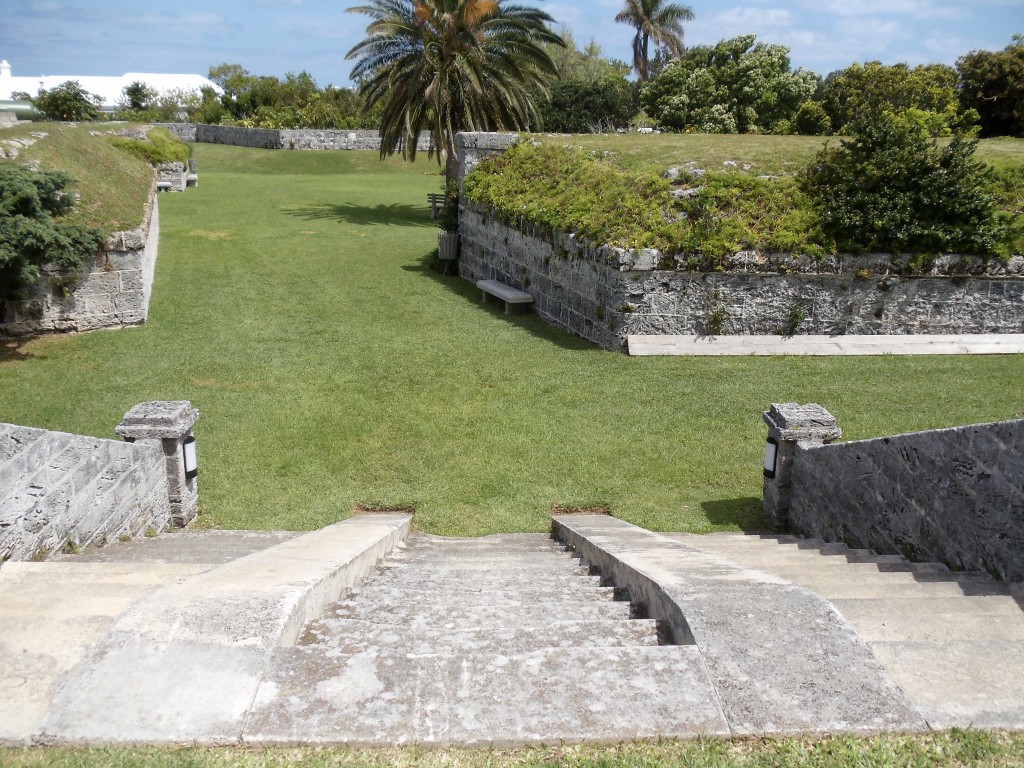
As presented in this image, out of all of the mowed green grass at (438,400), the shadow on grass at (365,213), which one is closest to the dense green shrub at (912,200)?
the mowed green grass at (438,400)

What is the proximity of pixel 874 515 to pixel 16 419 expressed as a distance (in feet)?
31.1

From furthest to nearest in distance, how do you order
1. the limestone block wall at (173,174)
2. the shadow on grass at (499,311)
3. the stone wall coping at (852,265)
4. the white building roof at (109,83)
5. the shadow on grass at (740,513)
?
the white building roof at (109,83), the limestone block wall at (173,174), the shadow on grass at (499,311), the stone wall coping at (852,265), the shadow on grass at (740,513)

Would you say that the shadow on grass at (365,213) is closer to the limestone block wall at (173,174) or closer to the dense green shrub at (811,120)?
the limestone block wall at (173,174)

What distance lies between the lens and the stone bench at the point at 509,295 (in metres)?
15.1

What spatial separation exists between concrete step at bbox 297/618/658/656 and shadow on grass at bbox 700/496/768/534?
440cm

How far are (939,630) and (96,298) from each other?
43.9 ft

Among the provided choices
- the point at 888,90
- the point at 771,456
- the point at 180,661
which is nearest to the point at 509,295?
the point at 771,456

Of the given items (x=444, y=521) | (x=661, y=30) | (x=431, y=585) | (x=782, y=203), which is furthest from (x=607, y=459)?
(x=661, y=30)

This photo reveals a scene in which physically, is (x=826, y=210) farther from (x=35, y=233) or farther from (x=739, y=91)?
(x=739, y=91)

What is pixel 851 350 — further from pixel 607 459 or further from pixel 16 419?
pixel 16 419

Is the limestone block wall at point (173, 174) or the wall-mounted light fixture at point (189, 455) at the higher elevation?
the limestone block wall at point (173, 174)

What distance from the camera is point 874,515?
5.77 metres

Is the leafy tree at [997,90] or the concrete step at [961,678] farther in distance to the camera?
the leafy tree at [997,90]

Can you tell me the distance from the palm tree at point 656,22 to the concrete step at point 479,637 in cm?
5533
